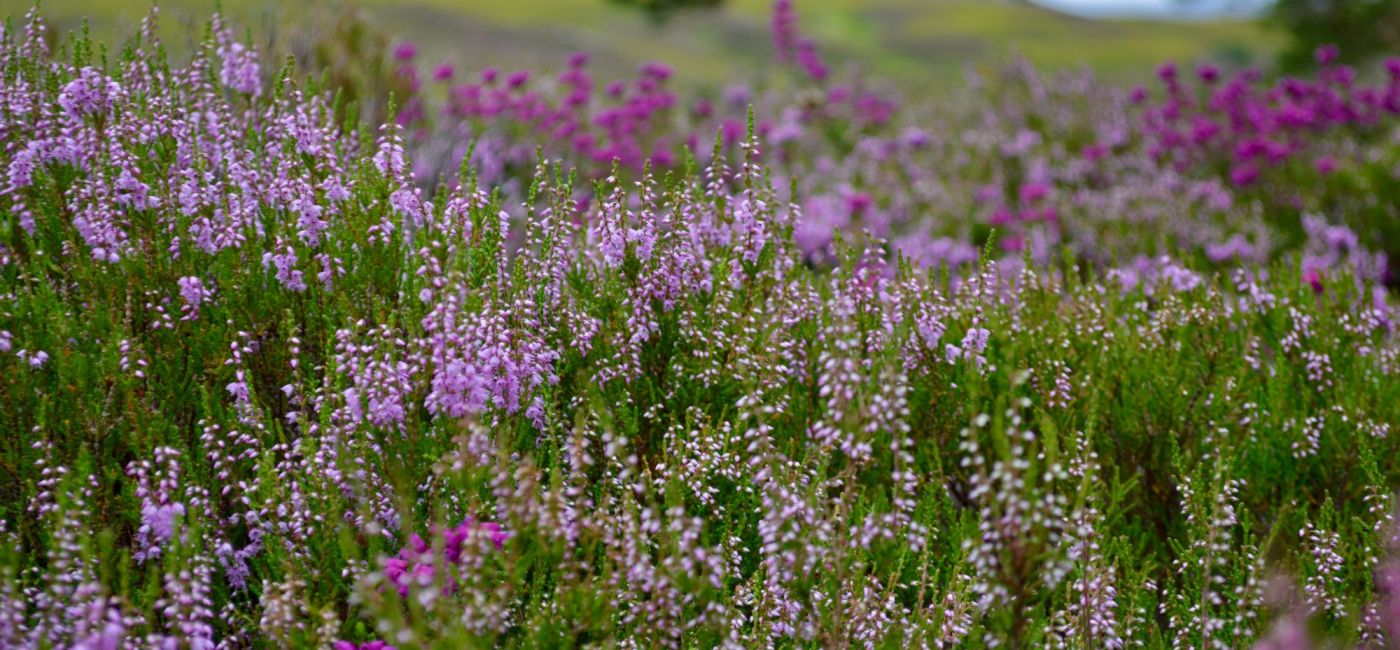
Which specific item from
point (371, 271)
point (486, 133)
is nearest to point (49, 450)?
point (371, 271)

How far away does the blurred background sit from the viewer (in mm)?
11148

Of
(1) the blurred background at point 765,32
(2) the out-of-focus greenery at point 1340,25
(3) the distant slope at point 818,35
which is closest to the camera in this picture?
(1) the blurred background at point 765,32

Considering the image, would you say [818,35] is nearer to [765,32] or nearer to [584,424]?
[765,32]

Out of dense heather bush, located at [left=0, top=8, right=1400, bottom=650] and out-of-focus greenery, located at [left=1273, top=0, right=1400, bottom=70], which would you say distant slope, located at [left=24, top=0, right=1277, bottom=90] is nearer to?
out-of-focus greenery, located at [left=1273, top=0, right=1400, bottom=70]

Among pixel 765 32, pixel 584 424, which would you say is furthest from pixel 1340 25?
pixel 584 424

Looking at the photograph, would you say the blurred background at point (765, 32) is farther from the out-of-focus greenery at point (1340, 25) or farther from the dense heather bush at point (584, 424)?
the dense heather bush at point (584, 424)

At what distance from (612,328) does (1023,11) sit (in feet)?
103

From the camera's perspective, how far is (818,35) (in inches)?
1053

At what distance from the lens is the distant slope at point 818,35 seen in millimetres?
18375

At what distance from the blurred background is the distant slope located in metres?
0.06

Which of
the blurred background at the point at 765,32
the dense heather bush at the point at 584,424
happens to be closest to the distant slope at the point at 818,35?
the blurred background at the point at 765,32

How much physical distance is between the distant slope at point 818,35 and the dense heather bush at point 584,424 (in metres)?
11.4

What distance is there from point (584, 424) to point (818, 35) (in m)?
Result: 25.2

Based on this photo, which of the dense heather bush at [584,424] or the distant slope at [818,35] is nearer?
the dense heather bush at [584,424]
